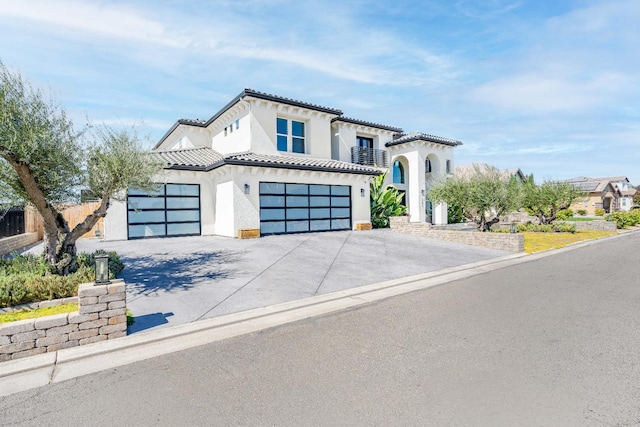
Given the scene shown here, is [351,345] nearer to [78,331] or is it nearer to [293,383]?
[293,383]

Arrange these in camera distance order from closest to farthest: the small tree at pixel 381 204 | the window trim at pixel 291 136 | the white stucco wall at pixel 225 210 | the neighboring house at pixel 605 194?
1. the white stucco wall at pixel 225 210
2. the window trim at pixel 291 136
3. the small tree at pixel 381 204
4. the neighboring house at pixel 605 194

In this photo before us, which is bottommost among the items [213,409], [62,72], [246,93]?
[213,409]

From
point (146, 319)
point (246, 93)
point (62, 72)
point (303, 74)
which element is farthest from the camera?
point (246, 93)

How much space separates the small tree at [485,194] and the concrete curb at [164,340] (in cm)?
1192

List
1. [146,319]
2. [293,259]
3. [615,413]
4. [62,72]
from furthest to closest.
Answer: [293,259]
[62,72]
[146,319]
[615,413]

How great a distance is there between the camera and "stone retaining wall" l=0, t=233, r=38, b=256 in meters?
11.9

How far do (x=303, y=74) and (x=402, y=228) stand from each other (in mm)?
10301

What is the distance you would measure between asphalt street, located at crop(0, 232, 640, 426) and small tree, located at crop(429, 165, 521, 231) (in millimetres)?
12386

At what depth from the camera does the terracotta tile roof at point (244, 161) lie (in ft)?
49.4

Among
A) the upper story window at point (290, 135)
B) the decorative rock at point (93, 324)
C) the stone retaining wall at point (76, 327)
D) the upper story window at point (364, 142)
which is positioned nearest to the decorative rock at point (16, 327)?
the stone retaining wall at point (76, 327)

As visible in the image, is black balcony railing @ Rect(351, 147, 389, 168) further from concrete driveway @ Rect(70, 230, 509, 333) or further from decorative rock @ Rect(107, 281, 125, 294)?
decorative rock @ Rect(107, 281, 125, 294)

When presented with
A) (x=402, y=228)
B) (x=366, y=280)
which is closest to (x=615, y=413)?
(x=366, y=280)

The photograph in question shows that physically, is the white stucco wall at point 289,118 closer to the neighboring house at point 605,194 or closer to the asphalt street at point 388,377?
the asphalt street at point 388,377

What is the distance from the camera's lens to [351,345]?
4.82m
